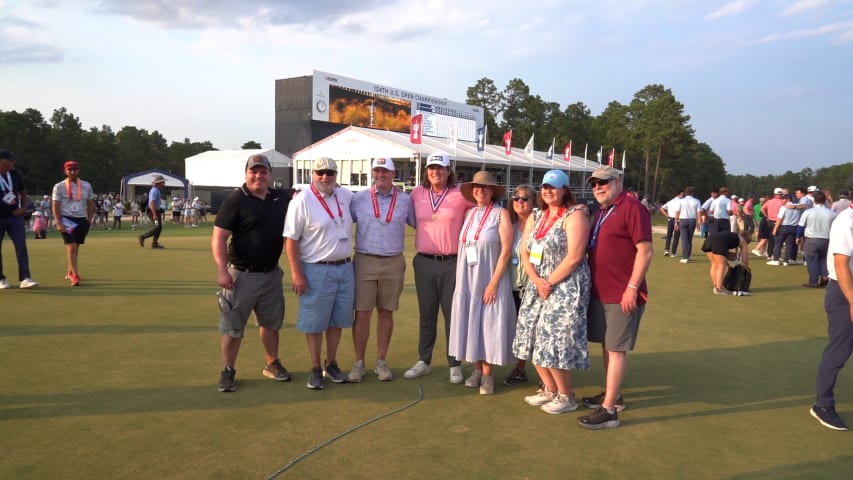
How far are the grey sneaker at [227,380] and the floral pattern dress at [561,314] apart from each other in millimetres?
2428

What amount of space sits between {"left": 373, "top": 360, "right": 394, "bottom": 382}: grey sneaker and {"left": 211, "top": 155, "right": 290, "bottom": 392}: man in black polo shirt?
105cm

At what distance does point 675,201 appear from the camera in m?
14.1

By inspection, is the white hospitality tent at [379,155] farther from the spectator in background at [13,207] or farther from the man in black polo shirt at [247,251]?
the man in black polo shirt at [247,251]

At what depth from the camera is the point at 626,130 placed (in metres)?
64.5

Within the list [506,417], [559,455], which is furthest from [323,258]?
[559,455]

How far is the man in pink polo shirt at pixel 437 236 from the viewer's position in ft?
14.6

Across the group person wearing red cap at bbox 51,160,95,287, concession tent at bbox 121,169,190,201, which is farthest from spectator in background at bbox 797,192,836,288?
concession tent at bbox 121,169,190,201

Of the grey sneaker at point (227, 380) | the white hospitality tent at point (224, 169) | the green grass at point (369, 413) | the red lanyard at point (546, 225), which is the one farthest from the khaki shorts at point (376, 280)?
the white hospitality tent at point (224, 169)

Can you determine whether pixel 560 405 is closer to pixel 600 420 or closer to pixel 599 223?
pixel 600 420

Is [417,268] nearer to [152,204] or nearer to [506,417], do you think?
[506,417]

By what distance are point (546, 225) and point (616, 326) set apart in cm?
88

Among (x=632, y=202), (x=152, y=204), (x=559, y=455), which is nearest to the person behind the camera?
(x=559, y=455)

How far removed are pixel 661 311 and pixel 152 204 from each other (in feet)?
37.9

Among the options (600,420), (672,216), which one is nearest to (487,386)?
(600,420)
